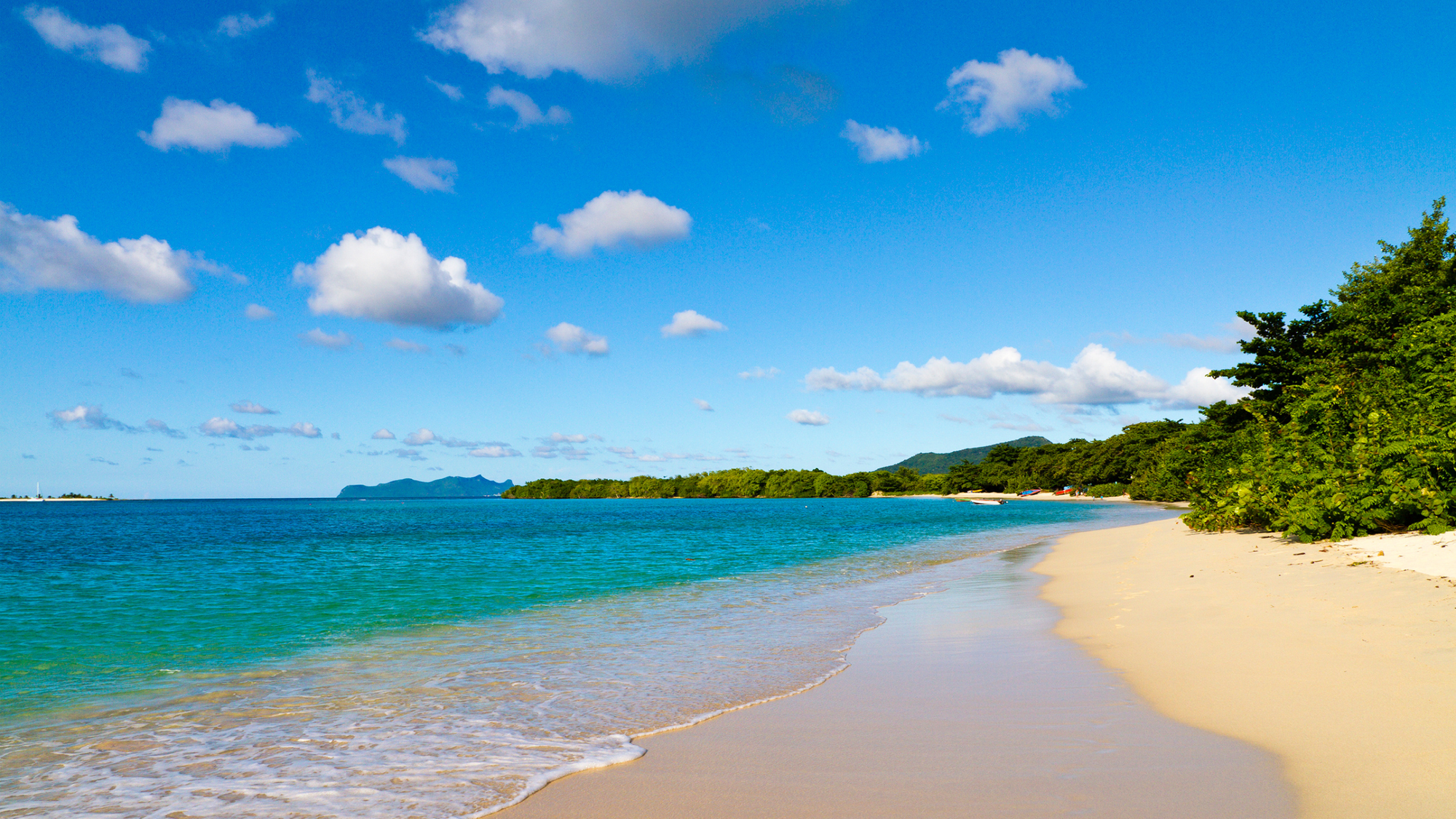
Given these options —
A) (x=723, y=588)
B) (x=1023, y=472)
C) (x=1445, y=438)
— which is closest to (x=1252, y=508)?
(x=1445, y=438)

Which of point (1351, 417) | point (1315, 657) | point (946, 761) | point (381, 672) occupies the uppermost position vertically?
point (1351, 417)

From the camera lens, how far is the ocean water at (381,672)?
18.7 feet

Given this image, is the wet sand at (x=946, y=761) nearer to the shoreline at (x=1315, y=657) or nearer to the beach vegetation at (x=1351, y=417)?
the shoreline at (x=1315, y=657)

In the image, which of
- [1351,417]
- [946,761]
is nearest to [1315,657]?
[946,761]

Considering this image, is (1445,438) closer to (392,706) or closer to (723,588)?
(723,588)

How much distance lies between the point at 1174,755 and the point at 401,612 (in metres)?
15.3

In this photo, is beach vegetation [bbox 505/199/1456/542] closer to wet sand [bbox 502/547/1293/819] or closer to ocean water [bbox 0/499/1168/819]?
ocean water [bbox 0/499/1168/819]

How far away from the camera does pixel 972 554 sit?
29.5 m

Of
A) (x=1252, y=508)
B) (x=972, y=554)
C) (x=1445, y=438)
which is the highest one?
(x=1445, y=438)

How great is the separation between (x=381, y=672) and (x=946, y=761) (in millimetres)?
7575

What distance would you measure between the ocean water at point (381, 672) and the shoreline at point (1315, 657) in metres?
3.83

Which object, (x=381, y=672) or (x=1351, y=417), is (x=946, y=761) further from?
(x=1351, y=417)

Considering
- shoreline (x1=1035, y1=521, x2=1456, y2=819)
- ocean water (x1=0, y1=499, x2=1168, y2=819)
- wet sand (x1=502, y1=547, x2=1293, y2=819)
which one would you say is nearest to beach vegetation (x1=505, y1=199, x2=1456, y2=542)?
shoreline (x1=1035, y1=521, x2=1456, y2=819)

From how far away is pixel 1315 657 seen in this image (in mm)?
7727
